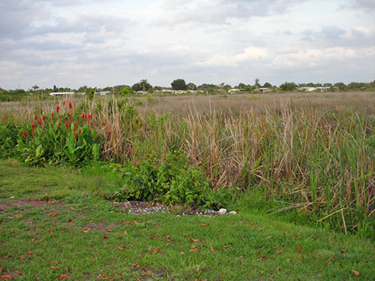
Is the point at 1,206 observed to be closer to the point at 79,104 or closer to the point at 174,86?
the point at 79,104

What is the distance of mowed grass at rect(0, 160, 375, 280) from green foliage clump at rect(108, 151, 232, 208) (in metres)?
0.42

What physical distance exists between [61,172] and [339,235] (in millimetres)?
5681

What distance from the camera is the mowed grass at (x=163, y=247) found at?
3145mm

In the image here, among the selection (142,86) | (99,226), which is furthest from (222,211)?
(142,86)

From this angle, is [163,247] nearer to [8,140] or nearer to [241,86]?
[8,140]

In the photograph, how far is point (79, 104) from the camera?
10297 millimetres

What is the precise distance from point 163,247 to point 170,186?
5.17ft

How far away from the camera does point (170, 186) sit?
5.15 meters

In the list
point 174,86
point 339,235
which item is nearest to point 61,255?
point 339,235

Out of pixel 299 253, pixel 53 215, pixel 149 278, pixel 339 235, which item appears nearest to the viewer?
pixel 149 278

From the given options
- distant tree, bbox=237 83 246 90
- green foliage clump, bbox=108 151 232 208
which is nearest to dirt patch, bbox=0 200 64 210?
green foliage clump, bbox=108 151 232 208

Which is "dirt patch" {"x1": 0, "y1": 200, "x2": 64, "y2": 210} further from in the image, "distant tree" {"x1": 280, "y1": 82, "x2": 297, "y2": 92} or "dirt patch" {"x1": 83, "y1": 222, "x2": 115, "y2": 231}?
"distant tree" {"x1": 280, "y1": 82, "x2": 297, "y2": 92}

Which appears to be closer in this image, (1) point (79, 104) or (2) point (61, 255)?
(2) point (61, 255)

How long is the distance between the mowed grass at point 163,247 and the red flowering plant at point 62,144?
2711 mm
